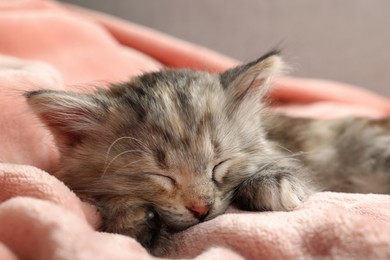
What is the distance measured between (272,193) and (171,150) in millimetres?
244

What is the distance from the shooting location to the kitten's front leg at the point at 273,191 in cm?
117

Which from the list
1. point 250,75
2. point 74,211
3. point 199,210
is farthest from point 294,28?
point 74,211

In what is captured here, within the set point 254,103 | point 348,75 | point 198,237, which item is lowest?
point 348,75

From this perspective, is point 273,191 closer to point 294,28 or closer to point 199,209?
point 199,209

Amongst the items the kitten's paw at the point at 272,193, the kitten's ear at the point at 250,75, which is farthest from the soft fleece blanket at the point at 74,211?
the kitten's ear at the point at 250,75

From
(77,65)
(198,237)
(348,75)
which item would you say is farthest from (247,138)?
(348,75)

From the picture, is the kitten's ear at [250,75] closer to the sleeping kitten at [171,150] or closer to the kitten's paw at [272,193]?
the sleeping kitten at [171,150]

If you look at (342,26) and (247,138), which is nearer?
(247,138)

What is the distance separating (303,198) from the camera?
1.21 metres

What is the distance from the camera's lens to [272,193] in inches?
46.6

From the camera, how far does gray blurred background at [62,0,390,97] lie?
9.73 feet

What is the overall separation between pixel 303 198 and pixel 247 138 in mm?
221

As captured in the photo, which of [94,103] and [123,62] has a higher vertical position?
[94,103]

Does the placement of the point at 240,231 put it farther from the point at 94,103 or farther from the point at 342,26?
the point at 342,26
